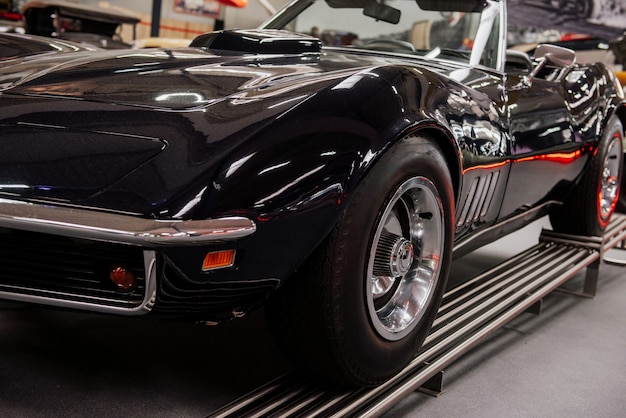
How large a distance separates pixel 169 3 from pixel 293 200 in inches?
519

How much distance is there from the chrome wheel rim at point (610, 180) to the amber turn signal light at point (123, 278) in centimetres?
280

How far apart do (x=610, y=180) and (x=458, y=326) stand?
1.93 metres

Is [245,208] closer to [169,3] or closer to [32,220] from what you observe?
[32,220]

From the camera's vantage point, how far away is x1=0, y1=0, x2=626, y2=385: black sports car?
1404 millimetres

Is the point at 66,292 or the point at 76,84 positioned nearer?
the point at 66,292

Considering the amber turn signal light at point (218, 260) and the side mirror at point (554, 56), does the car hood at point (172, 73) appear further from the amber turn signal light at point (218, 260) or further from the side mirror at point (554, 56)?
the side mirror at point (554, 56)

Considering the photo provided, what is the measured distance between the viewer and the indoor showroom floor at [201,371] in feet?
6.15

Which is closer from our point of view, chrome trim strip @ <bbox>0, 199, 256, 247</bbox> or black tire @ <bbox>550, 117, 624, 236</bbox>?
chrome trim strip @ <bbox>0, 199, 256, 247</bbox>

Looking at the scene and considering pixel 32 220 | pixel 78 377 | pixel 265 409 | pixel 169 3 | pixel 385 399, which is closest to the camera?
pixel 32 220

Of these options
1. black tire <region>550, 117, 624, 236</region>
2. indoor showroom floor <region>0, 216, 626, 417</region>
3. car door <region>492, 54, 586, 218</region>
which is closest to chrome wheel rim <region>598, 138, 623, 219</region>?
black tire <region>550, 117, 624, 236</region>

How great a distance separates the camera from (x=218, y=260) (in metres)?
1.45

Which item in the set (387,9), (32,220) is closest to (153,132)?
(32,220)

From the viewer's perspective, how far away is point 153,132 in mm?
1509

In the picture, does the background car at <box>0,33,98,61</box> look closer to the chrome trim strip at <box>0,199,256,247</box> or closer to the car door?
the chrome trim strip at <box>0,199,256,247</box>
